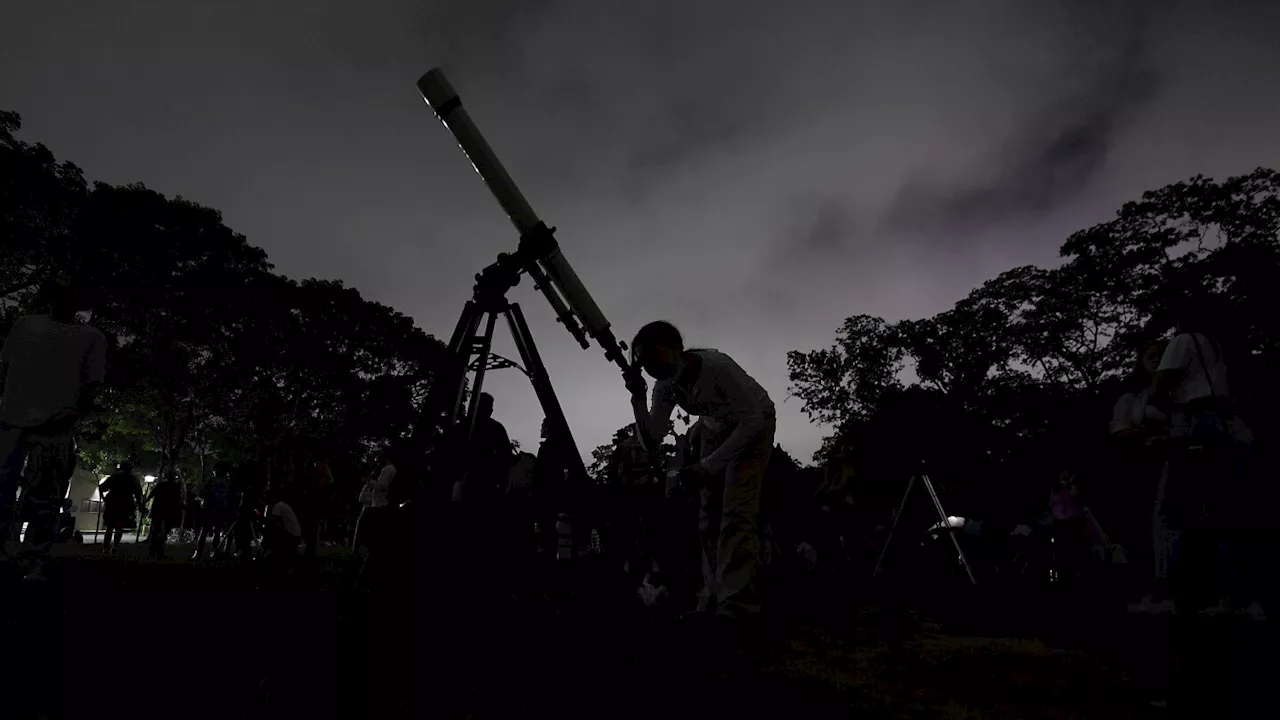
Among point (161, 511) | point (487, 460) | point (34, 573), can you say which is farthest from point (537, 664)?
point (161, 511)

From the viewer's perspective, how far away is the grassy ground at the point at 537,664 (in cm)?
205

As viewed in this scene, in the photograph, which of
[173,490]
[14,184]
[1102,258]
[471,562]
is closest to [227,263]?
[14,184]

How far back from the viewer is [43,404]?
416cm

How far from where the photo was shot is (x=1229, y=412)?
3400 millimetres

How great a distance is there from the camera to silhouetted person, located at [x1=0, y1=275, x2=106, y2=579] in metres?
4.11

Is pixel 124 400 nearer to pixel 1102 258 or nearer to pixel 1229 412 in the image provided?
pixel 1229 412

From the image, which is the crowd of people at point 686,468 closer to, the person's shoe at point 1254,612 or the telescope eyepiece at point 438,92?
the person's shoe at point 1254,612

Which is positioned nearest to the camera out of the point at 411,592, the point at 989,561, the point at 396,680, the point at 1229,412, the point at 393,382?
the point at 396,680

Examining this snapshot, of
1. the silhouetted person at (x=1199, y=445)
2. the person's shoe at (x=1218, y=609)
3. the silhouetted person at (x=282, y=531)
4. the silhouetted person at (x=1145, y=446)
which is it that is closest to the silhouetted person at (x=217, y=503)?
the silhouetted person at (x=282, y=531)

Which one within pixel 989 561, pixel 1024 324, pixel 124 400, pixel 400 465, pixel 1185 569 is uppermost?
pixel 1024 324

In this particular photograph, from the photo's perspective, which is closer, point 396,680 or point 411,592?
point 396,680

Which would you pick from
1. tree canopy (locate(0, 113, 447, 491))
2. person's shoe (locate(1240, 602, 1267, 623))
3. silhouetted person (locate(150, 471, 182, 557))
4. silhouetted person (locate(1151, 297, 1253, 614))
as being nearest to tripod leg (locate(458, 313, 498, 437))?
silhouetted person (locate(1151, 297, 1253, 614))

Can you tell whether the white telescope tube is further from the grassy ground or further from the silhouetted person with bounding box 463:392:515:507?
the grassy ground

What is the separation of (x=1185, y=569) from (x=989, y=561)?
6291mm
